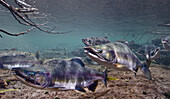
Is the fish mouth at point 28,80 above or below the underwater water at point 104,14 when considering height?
below

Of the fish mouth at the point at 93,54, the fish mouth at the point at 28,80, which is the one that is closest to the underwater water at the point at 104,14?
the fish mouth at the point at 28,80

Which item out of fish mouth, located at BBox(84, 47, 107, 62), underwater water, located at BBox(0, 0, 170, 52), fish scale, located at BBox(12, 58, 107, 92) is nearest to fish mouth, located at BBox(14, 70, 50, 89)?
fish scale, located at BBox(12, 58, 107, 92)

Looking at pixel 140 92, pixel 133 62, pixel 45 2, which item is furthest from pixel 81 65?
pixel 45 2

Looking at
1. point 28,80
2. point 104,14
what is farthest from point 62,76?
point 104,14

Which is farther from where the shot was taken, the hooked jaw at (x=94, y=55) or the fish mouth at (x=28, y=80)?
the hooked jaw at (x=94, y=55)

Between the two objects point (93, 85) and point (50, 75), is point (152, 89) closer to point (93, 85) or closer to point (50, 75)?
point (93, 85)

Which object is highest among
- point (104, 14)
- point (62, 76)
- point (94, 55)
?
point (104, 14)

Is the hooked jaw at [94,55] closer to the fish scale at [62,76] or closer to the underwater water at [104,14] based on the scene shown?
the fish scale at [62,76]

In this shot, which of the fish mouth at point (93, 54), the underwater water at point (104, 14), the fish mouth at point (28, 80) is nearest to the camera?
the fish mouth at point (28, 80)

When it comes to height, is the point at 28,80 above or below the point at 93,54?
below

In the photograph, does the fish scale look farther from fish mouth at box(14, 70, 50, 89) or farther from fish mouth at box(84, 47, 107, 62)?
fish mouth at box(84, 47, 107, 62)

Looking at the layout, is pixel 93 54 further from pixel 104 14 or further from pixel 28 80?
pixel 104 14

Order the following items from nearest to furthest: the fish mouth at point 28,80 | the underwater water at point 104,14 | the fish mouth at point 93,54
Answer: the fish mouth at point 28,80, the fish mouth at point 93,54, the underwater water at point 104,14

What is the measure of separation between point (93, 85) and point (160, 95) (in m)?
2.07
